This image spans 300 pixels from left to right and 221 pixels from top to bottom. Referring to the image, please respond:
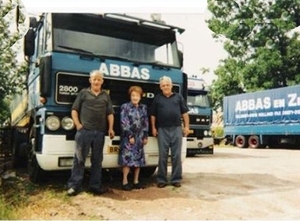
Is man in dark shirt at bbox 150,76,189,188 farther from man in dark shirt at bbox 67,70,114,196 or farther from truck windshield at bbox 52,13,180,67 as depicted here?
man in dark shirt at bbox 67,70,114,196

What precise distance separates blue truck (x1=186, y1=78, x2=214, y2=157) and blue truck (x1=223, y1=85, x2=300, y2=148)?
6.81 meters

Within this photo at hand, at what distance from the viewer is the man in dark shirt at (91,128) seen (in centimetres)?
459

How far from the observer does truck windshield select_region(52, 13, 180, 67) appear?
16.0 feet

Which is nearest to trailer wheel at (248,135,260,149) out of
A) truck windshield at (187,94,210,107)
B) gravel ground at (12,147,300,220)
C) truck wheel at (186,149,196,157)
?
truck wheel at (186,149,196,157)

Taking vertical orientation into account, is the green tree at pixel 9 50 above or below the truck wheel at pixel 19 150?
above

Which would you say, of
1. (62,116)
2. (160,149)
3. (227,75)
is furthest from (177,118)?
(227,75)

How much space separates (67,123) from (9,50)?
1.98 m

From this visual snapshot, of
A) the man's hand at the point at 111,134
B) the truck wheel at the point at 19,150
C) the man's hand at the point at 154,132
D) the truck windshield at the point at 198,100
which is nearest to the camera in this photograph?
the man's hand at the point at 111,134

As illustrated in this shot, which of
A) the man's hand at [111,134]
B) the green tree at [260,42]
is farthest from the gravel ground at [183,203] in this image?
the green tree at [260,42]

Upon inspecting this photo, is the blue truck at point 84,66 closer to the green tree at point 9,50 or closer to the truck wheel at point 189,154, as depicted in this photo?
the green tree at point 9,50

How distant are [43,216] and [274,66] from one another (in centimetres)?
2170

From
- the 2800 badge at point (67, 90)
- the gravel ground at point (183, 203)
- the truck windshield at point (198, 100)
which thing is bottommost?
the gravel ground at point (183, 203)

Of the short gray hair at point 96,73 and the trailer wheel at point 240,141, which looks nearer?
the short gray hair at point 96,73

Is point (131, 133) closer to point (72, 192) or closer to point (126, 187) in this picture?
point (126, 187)
